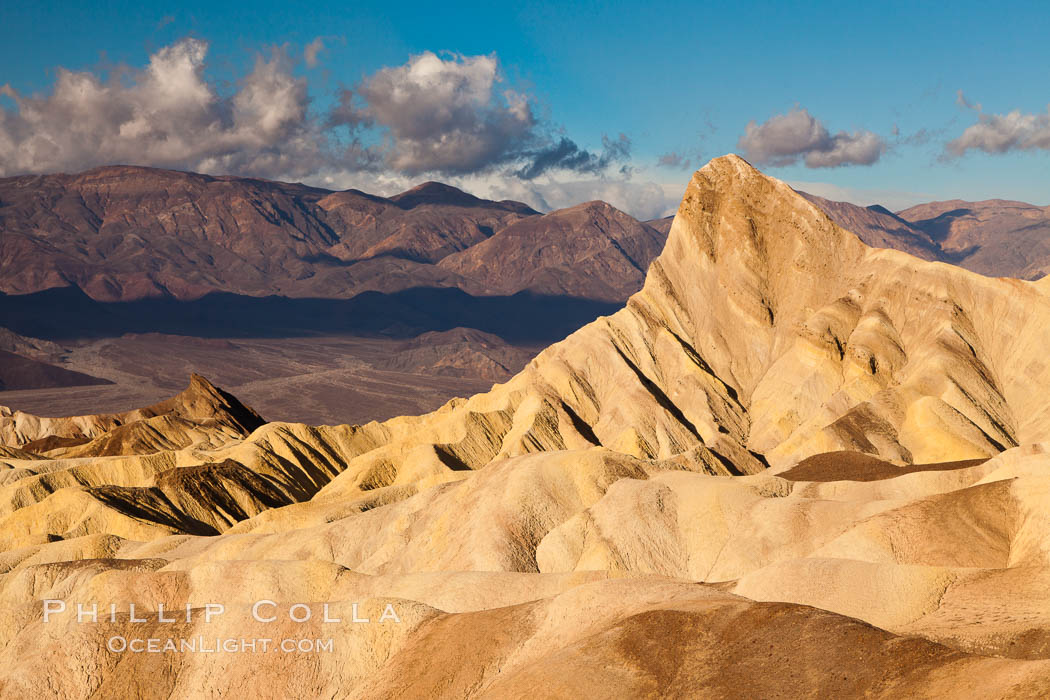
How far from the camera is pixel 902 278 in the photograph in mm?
107750

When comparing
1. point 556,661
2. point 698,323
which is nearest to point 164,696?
point 556,661

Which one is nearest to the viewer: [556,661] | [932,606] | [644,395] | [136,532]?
[556,661]

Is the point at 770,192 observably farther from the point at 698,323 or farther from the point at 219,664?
the point at 219,664

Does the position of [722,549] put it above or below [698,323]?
below

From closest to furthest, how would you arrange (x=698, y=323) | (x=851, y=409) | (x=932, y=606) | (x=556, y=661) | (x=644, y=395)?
(x=556, y=661)
(x=932, y=606)
(x=851, y=409)
(x=644, y=395)
(x=698, y=323)

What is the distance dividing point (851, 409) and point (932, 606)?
5325 cm

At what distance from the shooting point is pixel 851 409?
89188 millimetres

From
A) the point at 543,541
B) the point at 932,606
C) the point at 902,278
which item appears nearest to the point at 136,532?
→ the point at 543,541

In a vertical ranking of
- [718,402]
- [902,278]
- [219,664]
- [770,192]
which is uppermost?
[770,192]

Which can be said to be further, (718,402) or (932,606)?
(718,402)

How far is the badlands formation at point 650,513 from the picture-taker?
34.7m

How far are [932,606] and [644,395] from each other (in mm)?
65828

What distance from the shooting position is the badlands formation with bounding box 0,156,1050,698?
3472 cm

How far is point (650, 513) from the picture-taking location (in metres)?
59.3
